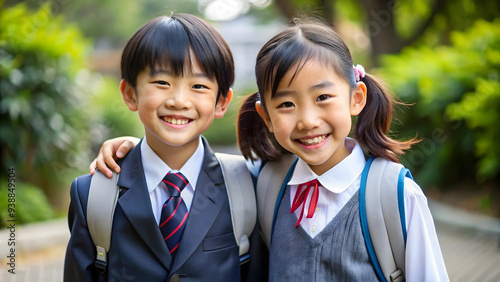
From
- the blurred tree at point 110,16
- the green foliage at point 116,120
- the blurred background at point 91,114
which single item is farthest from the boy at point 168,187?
the blurred tree at point 110,16

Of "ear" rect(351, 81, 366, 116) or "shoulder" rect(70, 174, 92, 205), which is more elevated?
"ear" rect(351, 81, 366, 116)

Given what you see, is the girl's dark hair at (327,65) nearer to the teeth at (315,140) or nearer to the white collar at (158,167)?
the teeth at (315,140)

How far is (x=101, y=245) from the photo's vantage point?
1.91m

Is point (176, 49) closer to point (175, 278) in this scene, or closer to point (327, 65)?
point (327, 65)

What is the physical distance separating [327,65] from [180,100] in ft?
1.88

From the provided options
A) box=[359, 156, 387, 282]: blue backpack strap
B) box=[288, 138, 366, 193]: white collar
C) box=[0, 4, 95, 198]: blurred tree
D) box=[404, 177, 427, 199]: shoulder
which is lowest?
box=[359, 156, 387, 282]: blue backpack strap

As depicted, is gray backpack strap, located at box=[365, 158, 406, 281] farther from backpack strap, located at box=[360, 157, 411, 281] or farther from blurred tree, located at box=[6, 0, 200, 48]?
blurred tree, located at box=[6, 0, 200, 48]

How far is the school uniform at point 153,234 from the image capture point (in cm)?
187

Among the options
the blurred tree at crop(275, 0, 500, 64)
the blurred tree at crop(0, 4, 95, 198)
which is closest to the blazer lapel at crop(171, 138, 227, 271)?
the blurred tree at crop(0, 4, 95, 198)

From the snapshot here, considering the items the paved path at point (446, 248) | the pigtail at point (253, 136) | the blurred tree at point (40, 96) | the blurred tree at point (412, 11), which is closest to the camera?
the pigtail at point (253, 136)

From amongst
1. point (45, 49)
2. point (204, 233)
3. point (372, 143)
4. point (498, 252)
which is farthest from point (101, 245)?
point (45, 49)

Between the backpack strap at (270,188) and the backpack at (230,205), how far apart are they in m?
0.04

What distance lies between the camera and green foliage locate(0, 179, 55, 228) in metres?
4.73

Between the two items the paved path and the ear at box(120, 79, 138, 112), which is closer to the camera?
the ear at box(120, 79, 138, 112)
